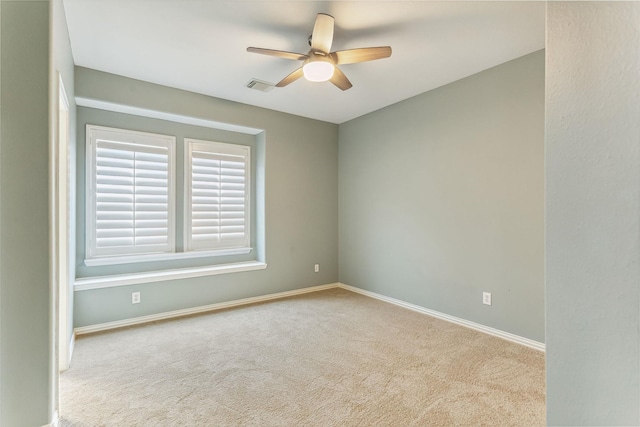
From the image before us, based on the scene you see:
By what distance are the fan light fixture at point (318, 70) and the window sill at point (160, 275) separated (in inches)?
105

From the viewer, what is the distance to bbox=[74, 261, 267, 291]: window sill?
3.25 meters

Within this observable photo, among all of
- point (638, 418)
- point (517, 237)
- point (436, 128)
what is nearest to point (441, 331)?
point (517, 237)

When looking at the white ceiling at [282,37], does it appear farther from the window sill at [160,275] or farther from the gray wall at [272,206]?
the window sill at [160,275]

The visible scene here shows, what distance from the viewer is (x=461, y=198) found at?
11.3ft

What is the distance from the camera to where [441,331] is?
10.6 feet

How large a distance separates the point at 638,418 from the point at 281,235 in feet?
13.3

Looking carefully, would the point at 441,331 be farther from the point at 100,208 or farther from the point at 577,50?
the point at 100,208

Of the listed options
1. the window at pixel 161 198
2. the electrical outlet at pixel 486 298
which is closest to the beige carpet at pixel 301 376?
the electrical outlet at pixel 486 298

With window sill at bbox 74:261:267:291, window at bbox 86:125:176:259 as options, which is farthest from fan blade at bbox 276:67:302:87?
window sill at bbox 74:261:267:291

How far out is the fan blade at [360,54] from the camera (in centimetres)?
232

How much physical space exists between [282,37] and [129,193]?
2.52m

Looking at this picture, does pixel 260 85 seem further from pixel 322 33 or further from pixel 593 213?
pixel 593 213

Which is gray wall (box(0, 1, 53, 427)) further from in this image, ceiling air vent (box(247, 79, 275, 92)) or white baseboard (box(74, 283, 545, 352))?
ceiling air vent (box(247, 79, 275, 92))

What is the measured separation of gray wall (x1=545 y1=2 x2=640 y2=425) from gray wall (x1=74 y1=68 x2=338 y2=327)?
12.1 feet
